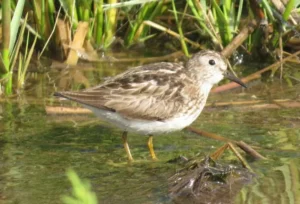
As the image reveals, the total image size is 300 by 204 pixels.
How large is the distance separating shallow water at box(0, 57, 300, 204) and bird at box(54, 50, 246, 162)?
0.29 m

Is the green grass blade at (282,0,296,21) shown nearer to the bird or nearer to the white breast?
the bird

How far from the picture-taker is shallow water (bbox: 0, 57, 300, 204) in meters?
5.59

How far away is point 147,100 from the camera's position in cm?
652

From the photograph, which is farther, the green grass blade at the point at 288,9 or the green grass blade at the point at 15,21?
the green grass blade at the point at 288,9

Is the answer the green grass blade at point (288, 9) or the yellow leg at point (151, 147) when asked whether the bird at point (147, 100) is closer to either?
the yellow leg at point (151, 147)

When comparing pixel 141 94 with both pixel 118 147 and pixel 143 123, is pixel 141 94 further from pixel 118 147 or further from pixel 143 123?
pixel 118 147

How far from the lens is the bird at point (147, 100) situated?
20.9 ft

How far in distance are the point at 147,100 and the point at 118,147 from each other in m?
0.59

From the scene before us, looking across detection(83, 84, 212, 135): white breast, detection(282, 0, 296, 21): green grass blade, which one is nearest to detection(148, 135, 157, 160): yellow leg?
detection(83, 84, 212, 135): white breast

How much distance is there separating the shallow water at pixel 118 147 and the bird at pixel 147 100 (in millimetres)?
287

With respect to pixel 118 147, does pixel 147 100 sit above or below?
above

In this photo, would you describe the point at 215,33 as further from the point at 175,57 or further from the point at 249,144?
the point at 249,144

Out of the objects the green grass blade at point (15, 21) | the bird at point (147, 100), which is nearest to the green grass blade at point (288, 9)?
the bird at point (147, 100)

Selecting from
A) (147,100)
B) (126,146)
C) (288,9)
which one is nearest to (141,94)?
(147,100)
